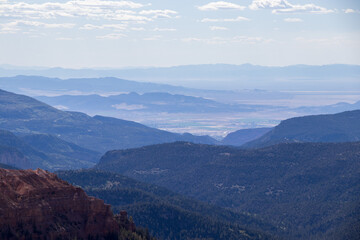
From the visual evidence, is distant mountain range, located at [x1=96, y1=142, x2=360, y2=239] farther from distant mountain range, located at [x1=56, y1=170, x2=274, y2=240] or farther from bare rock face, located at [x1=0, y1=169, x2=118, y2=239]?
bare rock face, located at [x1=0, y1=169, x2=118, y2=239]

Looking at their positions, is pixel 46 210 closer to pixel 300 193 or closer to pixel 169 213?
pixel 169 213

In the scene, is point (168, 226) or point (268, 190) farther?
point (268, 190)

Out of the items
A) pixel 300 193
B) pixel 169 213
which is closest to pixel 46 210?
pixel 169 213

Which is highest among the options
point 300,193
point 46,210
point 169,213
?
point 46,210

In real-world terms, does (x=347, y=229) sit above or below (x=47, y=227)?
below

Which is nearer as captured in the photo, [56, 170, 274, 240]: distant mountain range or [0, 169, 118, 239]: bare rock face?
[0, 169, 118, 239]: bare rock face

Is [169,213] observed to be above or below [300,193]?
above

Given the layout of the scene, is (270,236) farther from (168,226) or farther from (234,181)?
(234,181)

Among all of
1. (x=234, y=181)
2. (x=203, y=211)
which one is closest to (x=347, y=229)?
(x=203, y=211)

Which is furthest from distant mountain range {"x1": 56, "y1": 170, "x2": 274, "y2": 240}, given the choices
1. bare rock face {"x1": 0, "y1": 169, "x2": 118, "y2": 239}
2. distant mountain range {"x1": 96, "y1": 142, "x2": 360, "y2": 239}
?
bare rock face {"x1": 0, "y1": 169, "x2": 118, "y2": 239}
